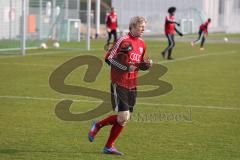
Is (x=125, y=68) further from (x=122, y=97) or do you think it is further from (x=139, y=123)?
(x=139, y=123)

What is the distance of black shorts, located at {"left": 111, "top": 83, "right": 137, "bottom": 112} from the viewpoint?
873 centimetres

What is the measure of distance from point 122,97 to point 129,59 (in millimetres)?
510

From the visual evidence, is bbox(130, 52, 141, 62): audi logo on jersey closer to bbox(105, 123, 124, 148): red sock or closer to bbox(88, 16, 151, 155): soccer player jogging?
bbox(88, 16, 151, 155): soccer player jogging

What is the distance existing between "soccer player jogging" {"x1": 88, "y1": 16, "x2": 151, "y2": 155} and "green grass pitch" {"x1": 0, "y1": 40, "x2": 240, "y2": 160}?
0.45m

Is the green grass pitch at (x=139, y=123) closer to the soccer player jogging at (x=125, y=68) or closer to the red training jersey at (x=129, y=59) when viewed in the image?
the soccer player jogging at (x=125, y=68)

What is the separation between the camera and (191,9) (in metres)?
68.2

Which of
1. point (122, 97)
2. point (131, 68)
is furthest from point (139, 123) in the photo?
point (131, 68)

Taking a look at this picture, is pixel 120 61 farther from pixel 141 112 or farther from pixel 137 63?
pixel 141 112

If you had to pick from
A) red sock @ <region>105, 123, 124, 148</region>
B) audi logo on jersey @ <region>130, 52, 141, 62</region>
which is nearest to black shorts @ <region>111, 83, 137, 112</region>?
red sock @ <region>105, 123, 124, 148</region>

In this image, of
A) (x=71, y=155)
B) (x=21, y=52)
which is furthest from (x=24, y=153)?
(x=21, y=52)

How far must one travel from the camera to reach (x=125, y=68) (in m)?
8.70

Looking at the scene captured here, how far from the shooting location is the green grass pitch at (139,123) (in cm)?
893

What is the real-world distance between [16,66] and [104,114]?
33.2 feet

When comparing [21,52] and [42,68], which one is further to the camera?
[21,52]
